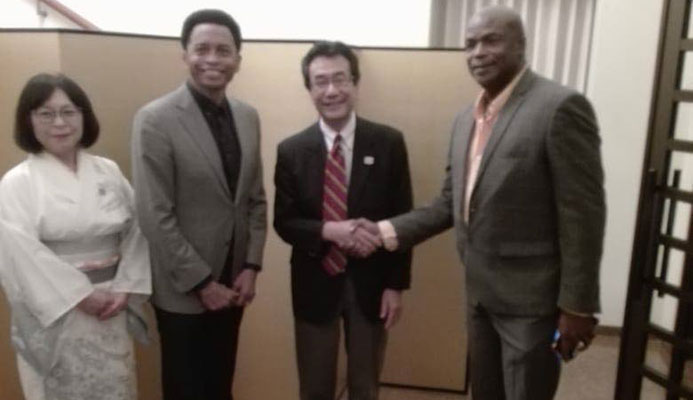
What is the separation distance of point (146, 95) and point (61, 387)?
3.51 ft

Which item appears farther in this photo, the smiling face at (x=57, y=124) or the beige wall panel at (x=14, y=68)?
the beige wall panel at (x=14, y=68)

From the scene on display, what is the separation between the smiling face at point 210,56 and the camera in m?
1.67

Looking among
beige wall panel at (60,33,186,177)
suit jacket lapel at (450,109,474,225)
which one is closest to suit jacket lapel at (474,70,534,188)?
suit jacket lapel at (450,109,474,225)

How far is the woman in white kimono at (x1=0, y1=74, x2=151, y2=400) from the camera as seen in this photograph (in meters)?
1.58

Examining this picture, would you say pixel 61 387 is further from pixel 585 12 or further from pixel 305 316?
pixel 585 12

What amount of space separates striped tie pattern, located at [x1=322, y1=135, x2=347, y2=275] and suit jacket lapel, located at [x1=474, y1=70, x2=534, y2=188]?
1.59 feet

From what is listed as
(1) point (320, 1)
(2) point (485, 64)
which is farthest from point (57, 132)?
(1) point (320, 1)

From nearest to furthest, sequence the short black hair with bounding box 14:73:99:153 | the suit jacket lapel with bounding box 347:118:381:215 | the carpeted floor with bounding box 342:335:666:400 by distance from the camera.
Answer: the short black hair with bounding box 14:73:99:153
the suit jacket lapel with bounding box 347:118:381:215
the carpeted floor with bounding box 342:335:666:400

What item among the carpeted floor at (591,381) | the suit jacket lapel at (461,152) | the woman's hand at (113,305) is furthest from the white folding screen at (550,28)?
the woman's hand at (113,305)

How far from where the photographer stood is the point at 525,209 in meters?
1.43

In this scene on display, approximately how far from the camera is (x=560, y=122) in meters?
1.33

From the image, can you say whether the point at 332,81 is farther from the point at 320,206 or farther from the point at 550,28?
the point at 550,28

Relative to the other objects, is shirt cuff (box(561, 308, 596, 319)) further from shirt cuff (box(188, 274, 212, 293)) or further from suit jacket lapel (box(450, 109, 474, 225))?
shirt cuff (box(188, 274, 212, 293))

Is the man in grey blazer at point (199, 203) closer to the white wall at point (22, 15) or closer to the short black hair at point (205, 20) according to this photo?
the short black hair at point (205, 20)
